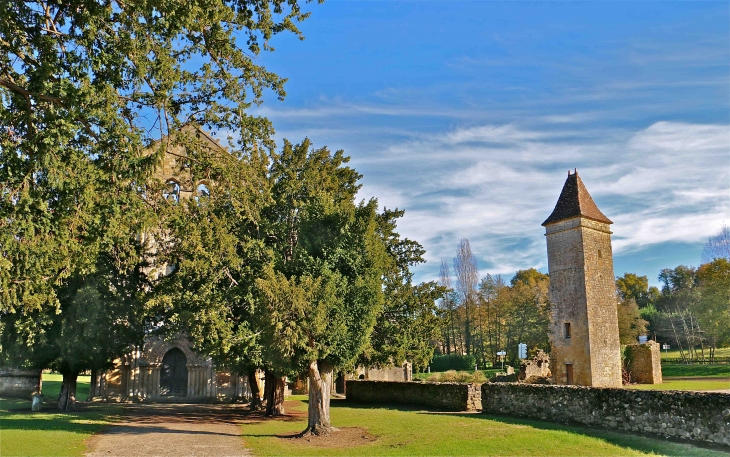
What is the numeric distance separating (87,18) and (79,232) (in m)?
4.12

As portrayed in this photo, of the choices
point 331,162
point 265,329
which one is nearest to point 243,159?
point 265,329

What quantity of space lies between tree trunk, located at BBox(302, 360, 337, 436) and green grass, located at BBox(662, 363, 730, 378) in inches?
1370

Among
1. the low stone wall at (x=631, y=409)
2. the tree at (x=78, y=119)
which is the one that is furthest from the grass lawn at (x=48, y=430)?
the low stone wall at (x=631, y=409)

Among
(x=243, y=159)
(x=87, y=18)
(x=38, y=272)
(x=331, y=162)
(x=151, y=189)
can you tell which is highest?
(x=331, y=162)

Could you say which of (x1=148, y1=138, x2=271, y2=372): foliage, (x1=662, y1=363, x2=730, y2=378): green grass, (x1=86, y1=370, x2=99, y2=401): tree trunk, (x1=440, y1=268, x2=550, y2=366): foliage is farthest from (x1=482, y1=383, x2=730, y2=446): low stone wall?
(x1=440, y1=268, x2=550, y2=366): foliage

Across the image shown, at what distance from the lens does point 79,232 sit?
11.0m

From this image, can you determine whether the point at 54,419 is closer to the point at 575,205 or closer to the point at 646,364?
the point at 575,205

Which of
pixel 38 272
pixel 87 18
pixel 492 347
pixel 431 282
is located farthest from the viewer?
pixel 492 347

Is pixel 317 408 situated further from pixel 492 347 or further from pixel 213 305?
pixel 492 347

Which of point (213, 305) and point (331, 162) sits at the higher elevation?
point (331, 162)

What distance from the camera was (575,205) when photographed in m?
37.3

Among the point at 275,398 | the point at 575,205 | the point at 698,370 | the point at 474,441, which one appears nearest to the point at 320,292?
the point at 474,441

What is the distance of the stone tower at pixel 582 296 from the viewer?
115ft

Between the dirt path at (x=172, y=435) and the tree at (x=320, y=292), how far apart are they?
107 inches
